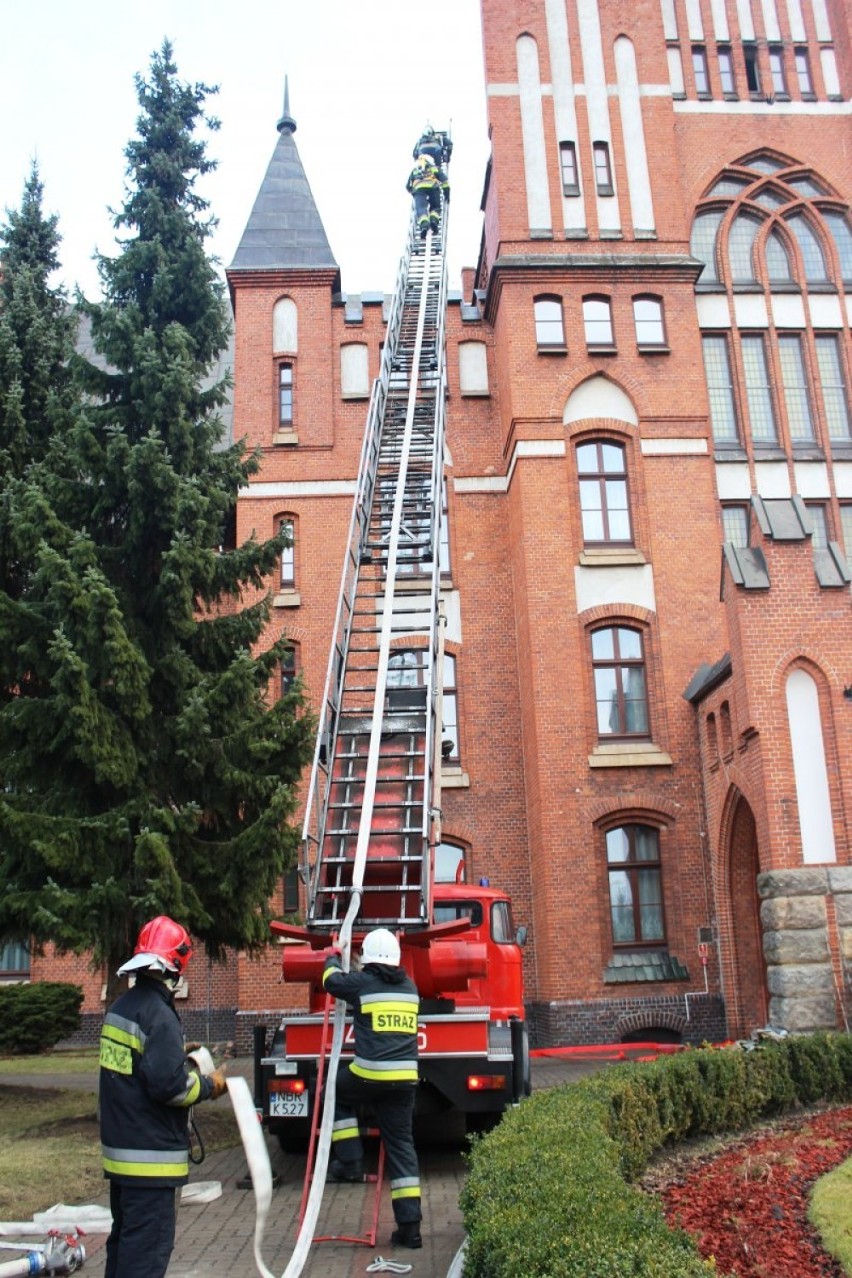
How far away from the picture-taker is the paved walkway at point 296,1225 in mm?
6688

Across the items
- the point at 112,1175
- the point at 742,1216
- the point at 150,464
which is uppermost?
the point at 150,464

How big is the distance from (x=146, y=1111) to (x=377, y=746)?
15.8ft

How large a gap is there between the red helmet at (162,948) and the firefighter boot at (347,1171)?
3.53 metres

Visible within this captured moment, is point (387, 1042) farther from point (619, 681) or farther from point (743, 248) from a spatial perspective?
point (743, 248)

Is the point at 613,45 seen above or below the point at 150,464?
above

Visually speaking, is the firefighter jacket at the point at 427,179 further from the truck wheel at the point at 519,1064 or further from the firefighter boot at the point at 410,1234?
the firefighter boot at the point at 410,1234

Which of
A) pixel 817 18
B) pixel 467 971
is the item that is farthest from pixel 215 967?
pixel 817 18

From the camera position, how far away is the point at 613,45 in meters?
23.6

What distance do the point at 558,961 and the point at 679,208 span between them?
46.3 feet

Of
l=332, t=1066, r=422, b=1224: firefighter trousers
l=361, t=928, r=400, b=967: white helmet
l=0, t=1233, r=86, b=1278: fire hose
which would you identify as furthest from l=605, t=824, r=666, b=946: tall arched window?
l=0, t=1233, r=86, b=1278: fire hose

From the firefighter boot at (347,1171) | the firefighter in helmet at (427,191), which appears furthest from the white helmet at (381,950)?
the firefighter in helmet at (427,191)

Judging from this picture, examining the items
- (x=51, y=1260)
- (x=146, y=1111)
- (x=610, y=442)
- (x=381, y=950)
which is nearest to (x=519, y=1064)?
(x=381, y=950)

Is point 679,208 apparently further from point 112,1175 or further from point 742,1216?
point 112,1175

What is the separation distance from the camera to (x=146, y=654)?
42.0ft
